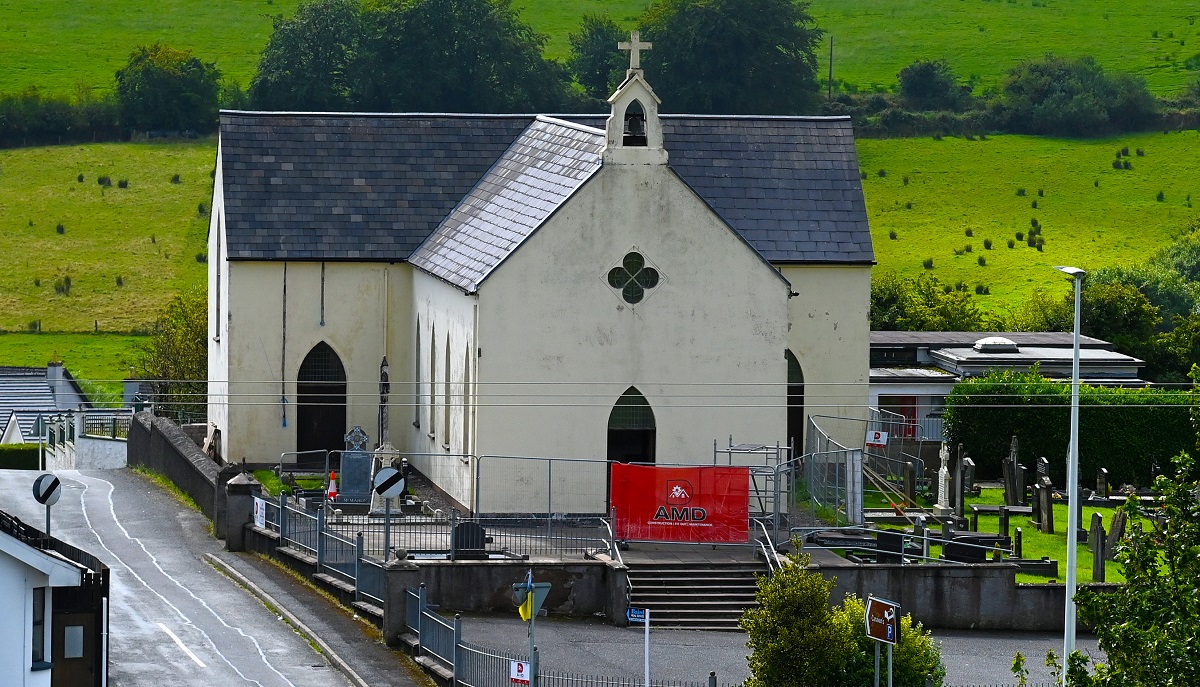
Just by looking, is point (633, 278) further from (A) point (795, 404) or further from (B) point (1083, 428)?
(B) point (1083, 428)

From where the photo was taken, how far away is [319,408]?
53.9 m

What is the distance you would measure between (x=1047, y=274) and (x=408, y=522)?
210 feet

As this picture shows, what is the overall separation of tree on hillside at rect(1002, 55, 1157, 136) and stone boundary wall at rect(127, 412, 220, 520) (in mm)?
81757

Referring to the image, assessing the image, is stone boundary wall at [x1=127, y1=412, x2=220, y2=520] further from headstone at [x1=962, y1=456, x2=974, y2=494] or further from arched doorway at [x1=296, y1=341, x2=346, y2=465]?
headstone at [x1=962, y1=456, x2=974, y2=494]

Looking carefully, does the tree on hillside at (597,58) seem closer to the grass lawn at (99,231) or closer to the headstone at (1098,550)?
the grass lawn at (99,231)

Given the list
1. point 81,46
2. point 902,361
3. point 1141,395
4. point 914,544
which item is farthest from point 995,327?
point 81,46

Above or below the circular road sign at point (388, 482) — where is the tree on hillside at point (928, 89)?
above

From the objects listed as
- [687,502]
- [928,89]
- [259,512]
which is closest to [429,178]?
[259,512]

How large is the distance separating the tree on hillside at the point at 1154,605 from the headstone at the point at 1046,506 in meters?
21.9

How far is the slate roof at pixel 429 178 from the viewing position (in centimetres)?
5225

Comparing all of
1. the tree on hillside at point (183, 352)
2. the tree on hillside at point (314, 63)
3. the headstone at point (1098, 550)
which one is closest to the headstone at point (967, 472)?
the headstone at point (1098, 550)

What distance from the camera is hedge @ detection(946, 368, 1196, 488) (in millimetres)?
55906

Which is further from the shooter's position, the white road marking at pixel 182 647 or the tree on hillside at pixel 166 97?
the tree on hillside at pixel 166 97

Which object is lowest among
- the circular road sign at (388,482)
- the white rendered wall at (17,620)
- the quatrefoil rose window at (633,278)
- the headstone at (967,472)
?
the white rendered wall at (17,620)
